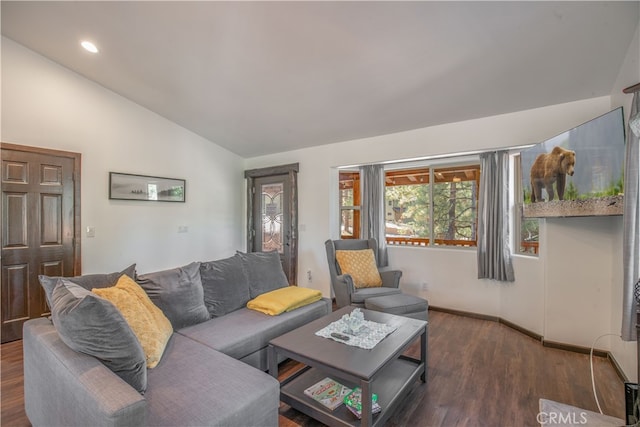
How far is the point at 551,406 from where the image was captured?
2018 mm

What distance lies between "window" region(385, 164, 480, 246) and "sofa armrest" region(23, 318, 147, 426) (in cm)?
395

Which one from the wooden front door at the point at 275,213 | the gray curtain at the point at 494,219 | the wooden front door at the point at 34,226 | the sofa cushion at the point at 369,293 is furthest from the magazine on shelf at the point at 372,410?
the wooden front door at the point at 34,226

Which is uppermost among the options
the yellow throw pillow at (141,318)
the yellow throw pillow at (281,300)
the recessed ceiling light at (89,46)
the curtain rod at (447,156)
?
the recessed ceiling light at (89,46)

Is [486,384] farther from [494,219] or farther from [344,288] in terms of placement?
[494,219]

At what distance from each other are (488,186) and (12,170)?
526cm

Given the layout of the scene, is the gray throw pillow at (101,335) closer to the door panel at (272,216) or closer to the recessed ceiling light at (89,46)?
the recessed ceiling light at (89,46)

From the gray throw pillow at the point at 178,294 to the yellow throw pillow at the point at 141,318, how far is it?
0.24 m

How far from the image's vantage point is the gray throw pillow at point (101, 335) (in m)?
1.34

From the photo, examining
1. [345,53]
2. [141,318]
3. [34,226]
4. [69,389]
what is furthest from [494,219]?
[34,226]

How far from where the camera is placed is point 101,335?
53.6 inches

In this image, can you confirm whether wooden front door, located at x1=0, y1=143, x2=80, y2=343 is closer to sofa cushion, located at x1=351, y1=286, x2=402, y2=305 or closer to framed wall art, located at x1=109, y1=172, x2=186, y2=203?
framed wall art, located at x1=109, y1=172, x2=186, y2=203

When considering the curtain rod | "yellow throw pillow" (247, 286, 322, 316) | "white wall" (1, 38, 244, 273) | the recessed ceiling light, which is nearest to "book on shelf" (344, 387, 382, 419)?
"yellow throw pillow" (247, 286, 322, 316)

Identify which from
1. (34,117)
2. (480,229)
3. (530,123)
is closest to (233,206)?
(34,117)

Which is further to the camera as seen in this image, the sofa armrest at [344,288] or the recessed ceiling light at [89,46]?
the sofa armrest at [344,288]
